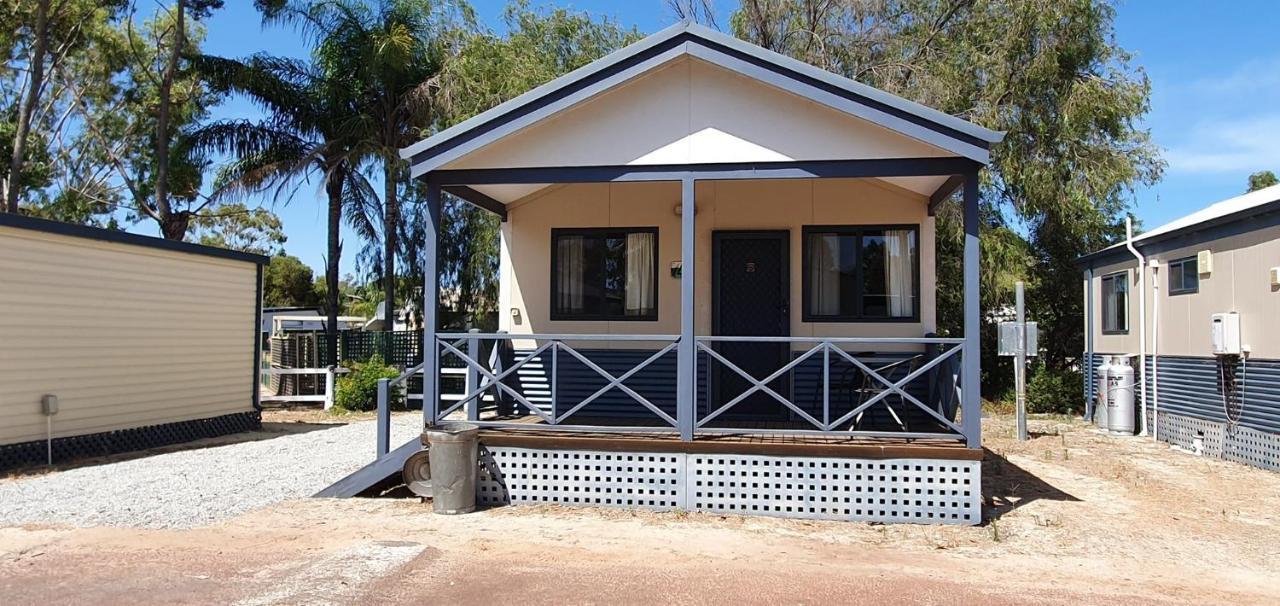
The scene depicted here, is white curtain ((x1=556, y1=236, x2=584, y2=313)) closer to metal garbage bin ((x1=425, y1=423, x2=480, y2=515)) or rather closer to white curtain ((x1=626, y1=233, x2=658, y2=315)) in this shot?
white curtain ((x1=626, y1=233, x2=658, y2=315))

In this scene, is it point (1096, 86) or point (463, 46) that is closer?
point (1096, 86)

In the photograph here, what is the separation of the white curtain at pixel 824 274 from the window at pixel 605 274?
1619mm

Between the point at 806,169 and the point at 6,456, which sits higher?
the point at 806,169

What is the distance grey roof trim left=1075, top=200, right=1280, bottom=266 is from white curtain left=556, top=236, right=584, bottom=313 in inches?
293

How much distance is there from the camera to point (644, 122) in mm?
7375

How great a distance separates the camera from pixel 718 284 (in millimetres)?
8977

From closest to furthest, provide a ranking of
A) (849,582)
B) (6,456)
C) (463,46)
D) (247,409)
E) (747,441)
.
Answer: (849,582), (747,441), (6,456), (247,409), (463,46)

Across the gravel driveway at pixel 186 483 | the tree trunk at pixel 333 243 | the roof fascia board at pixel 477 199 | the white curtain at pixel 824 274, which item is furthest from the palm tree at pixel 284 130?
the white curtain at pixel 824 274

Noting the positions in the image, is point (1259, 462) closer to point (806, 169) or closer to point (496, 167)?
point (806, 169)

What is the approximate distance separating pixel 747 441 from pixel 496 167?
3202 millimetres

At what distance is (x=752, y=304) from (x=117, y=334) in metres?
7.50

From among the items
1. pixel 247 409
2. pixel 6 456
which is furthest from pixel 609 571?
pixel 247 409

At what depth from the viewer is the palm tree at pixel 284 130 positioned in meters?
17.9

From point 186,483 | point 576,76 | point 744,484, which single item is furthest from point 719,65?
point 186,483
